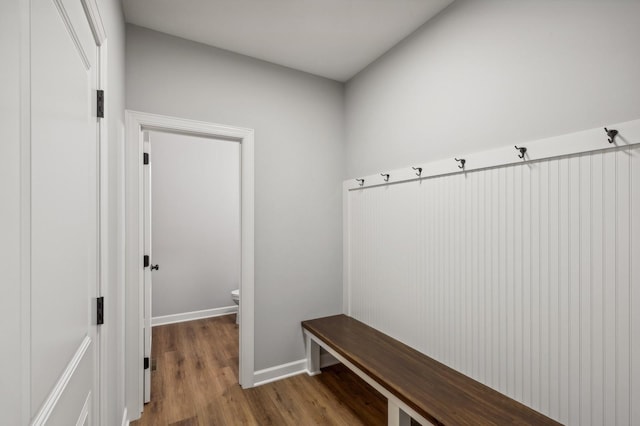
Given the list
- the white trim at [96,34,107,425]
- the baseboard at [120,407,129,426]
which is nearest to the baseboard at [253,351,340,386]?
the baseboard at [120,407,129,426]

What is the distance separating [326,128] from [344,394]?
2249mm

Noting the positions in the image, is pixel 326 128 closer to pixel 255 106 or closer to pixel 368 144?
pixel 368 144

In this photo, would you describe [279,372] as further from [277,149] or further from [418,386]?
[277,149]

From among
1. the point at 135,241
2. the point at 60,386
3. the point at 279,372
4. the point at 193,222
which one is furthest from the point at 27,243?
the point at 193,222

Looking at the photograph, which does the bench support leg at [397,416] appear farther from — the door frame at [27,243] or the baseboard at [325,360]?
the door frame at [27,243]

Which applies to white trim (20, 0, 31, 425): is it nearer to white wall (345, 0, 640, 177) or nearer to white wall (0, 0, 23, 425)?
white wall (0, 0, 23, 425)

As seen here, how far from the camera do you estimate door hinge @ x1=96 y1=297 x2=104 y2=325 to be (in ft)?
3.83

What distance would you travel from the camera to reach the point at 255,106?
8.34 ft

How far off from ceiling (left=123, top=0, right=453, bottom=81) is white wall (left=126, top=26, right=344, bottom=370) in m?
0.15

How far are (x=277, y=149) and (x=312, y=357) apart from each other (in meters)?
1.82

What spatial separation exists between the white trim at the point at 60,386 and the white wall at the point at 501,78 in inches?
78.9

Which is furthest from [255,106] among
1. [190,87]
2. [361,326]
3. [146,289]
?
[361,326]

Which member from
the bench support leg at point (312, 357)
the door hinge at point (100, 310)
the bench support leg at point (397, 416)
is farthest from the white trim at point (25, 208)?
the bench support leg at point (312, 357)

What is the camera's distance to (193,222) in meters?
4.09
